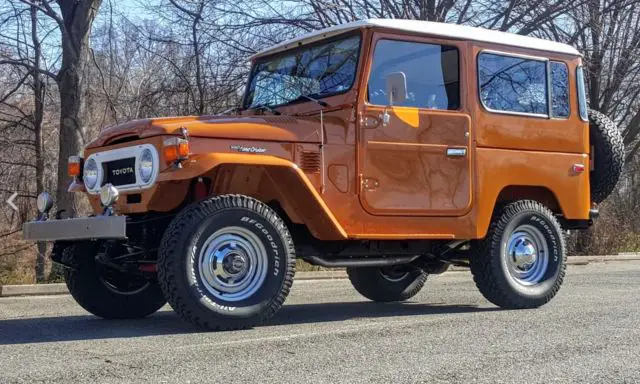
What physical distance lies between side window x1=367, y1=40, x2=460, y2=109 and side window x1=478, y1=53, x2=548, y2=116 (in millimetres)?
329

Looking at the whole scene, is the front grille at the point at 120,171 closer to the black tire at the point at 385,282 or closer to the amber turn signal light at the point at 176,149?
the amber turn signal light at the point at 176,149

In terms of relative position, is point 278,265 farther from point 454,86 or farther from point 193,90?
point 193,90

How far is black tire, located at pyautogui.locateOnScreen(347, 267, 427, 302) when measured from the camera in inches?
347

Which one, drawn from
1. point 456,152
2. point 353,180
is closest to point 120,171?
point 353,180

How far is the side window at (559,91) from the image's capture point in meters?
8.39

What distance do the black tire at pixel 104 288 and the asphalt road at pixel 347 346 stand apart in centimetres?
17

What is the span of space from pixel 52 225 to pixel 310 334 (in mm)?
2298

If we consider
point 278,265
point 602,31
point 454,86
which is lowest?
point 278,265

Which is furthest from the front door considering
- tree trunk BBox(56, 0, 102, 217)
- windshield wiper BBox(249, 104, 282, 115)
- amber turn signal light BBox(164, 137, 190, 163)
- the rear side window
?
tree trunk BBox(56, 0, 102, 217)

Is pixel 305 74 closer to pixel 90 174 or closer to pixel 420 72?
pixel 420 72

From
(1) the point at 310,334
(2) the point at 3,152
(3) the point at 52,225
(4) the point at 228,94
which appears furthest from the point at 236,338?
(2) the point at 3,152

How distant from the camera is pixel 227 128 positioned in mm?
6434

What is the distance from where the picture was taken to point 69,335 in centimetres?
632

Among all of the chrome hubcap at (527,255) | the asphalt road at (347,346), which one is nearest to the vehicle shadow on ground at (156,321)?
the asphalt road at (347,346)
